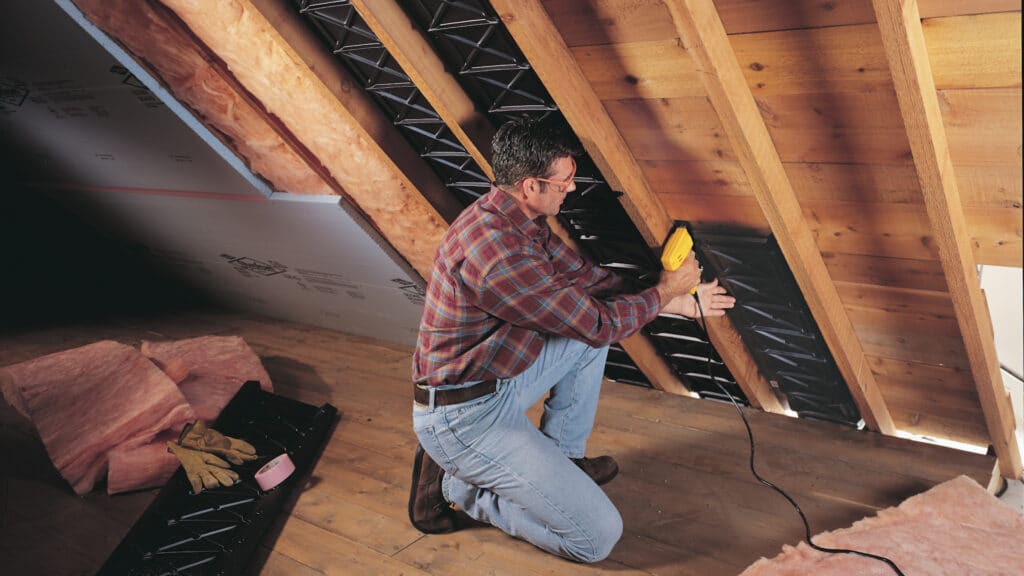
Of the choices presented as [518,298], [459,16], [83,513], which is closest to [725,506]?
[518,298]

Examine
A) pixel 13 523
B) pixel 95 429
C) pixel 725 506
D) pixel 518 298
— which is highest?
pixel 518 298

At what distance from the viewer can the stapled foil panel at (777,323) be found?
7.14 ft

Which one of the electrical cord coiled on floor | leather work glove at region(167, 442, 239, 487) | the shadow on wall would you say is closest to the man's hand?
the electrical cord coiled on floor

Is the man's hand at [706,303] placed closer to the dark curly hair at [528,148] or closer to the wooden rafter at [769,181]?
the wooden rafter at [769,181]

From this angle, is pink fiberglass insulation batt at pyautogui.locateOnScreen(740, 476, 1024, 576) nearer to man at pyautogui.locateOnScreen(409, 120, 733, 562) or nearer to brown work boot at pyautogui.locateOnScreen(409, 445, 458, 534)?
man at pyautogui.locateOnScreen(409, 120, 733, 562)

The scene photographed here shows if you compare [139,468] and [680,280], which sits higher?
[680,280]

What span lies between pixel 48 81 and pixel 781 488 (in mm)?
2878

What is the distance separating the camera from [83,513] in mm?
2582

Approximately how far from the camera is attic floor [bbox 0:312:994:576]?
7.02ft

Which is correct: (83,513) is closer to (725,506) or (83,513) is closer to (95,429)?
(95,429)

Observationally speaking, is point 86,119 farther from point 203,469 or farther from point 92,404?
point 203,469

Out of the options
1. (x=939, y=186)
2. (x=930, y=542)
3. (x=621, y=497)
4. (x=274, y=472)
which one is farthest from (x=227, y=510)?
(x=939, y=186)

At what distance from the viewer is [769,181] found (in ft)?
5.80

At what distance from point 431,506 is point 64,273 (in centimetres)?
405
